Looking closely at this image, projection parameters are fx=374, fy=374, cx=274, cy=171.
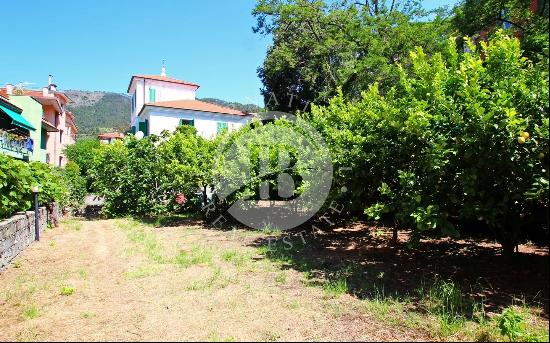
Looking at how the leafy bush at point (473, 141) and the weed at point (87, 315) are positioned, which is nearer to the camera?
the weed at point (87, 315)

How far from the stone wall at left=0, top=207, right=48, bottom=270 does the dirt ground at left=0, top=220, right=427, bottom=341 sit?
0.20 metres

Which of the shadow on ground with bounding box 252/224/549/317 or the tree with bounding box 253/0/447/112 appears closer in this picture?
the shadow on ground with bounding box 252/224/549/317

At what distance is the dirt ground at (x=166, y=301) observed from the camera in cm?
382

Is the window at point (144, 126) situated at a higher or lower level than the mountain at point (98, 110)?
lower

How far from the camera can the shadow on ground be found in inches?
196

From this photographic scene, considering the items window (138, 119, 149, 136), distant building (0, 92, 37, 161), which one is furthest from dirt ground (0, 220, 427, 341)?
window (138, 119, 149, 136)

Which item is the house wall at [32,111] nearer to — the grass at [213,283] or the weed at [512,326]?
the grass at [213,283]

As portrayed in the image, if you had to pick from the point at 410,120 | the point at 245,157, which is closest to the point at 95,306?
the point at 410,120

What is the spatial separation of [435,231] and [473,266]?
114 centimetres

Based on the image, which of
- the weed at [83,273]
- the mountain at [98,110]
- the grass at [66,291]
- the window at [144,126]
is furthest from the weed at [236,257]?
the mountain at [98,110]

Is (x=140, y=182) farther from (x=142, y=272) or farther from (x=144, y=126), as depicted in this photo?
(x=144, y=126)

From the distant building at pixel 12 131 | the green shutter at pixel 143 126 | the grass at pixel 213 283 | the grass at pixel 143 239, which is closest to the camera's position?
the grass at pixel 213 283

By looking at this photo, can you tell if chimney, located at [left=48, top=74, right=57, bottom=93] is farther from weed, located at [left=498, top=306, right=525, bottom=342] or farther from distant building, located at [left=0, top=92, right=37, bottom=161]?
weed, located at [left=498, top=306, right=525, bottom=342]

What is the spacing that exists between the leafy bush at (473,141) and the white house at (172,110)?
798 inches
